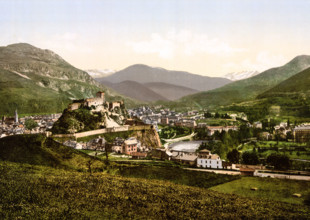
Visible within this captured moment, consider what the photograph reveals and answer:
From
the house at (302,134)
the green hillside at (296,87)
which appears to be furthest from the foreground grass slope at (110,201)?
the green hillside at (296,87)

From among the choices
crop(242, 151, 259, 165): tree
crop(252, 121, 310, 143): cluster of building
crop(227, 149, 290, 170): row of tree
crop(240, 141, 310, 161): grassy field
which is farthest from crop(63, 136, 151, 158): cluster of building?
crop(252, 121, 310, 143): cluster of building

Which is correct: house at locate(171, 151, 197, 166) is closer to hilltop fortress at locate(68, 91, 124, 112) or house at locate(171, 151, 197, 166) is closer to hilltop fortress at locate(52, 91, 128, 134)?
hilltop fortress at locate(52, 91, 128, 134)

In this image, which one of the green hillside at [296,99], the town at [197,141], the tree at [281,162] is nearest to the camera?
the tree at [281,162]

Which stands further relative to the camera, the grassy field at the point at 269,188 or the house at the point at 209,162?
the house at the point at 209,162

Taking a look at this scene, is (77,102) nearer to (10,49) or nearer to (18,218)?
(18,218)

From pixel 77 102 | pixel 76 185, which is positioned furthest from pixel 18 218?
pixel 77 102

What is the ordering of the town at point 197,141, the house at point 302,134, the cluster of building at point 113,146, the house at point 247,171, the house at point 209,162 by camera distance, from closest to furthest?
the house at point 247,171, the house at point 209,162, the town at point 197,141, the cluster of building at point 113,146, the house at point 302,134

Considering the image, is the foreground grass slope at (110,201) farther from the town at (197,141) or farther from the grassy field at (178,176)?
the town at (197,141)
